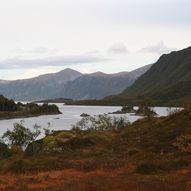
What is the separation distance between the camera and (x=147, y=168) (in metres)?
42.7

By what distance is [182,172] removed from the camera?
41.1 meters

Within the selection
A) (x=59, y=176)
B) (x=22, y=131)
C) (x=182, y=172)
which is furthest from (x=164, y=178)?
(x=22, y=131)

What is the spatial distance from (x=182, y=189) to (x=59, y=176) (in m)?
15.5

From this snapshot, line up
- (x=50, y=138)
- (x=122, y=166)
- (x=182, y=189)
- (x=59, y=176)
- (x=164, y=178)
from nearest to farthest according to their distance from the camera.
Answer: (x=182, y=189) → (x=164, y=178) → (x=59, y=176) → (x=122, y=166) → (x=50, y=138)

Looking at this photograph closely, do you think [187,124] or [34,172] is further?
[187,124]

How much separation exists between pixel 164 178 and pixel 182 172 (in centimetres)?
465

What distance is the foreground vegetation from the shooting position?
35.7 m

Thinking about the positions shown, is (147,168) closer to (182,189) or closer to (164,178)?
(164,178)

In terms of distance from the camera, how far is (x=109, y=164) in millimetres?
49500

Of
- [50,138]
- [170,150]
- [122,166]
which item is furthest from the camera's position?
[50,138]

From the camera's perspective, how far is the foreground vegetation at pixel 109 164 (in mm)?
35656

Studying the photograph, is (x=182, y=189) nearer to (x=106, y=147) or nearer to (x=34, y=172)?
(x=34, y=172)

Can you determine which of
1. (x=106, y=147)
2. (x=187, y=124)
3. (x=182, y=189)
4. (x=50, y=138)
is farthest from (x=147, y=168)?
(x=50, y=138)

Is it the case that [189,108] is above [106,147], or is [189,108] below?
above
